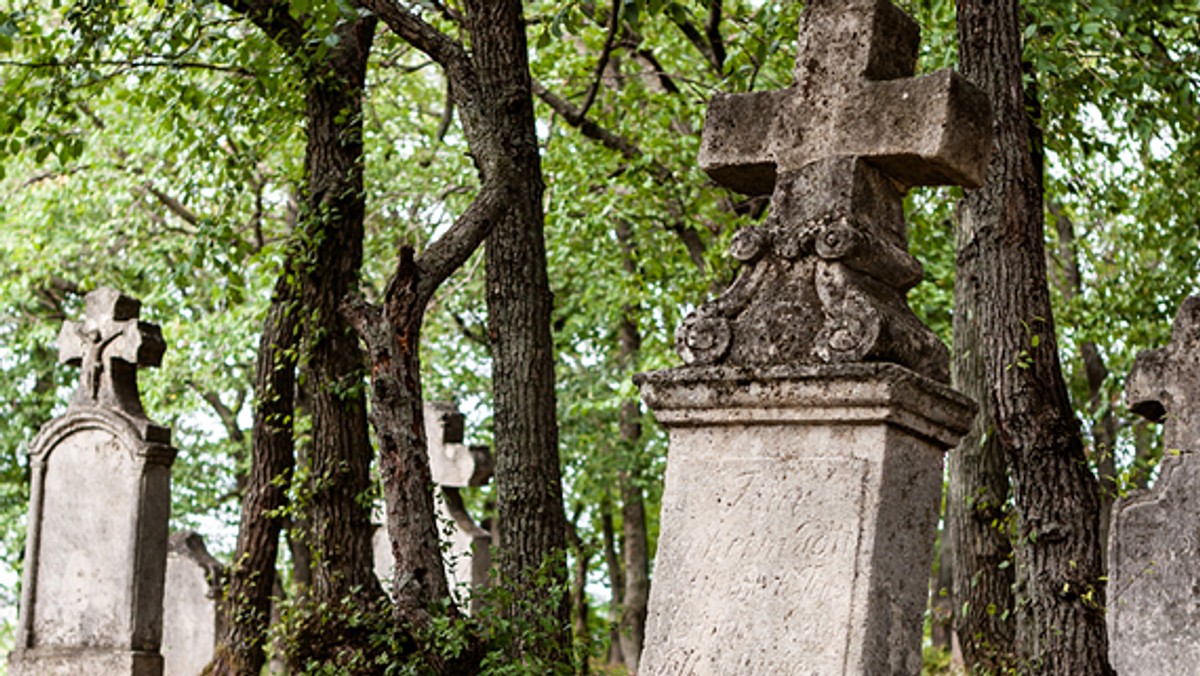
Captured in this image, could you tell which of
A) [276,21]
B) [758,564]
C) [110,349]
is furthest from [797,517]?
[110,349]

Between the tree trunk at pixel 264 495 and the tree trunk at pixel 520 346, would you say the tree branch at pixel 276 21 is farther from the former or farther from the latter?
the tree trunk at pixel 264 495

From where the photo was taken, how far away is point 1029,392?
7.71 m

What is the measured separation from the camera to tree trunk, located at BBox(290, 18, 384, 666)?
28.8 feet

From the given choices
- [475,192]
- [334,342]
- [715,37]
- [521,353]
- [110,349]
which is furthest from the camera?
[475,192]

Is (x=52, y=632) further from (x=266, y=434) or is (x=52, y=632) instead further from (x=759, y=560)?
(x=759, y=560)

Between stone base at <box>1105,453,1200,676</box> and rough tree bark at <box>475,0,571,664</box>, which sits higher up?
rough tree bark at <box>475,0,571,664</box>

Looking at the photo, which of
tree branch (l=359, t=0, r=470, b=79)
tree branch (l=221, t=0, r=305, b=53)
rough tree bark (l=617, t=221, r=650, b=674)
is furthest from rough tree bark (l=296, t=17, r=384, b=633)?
rough tree bark (l=617, t=221, r=650, b=674)

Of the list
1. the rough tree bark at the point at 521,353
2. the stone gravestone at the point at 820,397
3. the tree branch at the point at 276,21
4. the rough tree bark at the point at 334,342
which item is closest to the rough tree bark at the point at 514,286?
the rough tree bark at the point at 521,353

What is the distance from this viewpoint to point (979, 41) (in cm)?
801

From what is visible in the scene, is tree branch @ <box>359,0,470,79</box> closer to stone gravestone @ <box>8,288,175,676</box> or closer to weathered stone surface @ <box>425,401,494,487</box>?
stone gravestone @ <box>8,288,175,676</box>

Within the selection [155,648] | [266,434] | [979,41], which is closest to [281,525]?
[266,434]

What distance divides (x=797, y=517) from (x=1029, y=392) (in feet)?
11.3

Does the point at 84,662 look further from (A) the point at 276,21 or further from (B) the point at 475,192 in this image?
(B) the point at 475,192

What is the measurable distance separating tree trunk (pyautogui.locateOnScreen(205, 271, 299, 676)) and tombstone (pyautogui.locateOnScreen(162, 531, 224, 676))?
376cm
